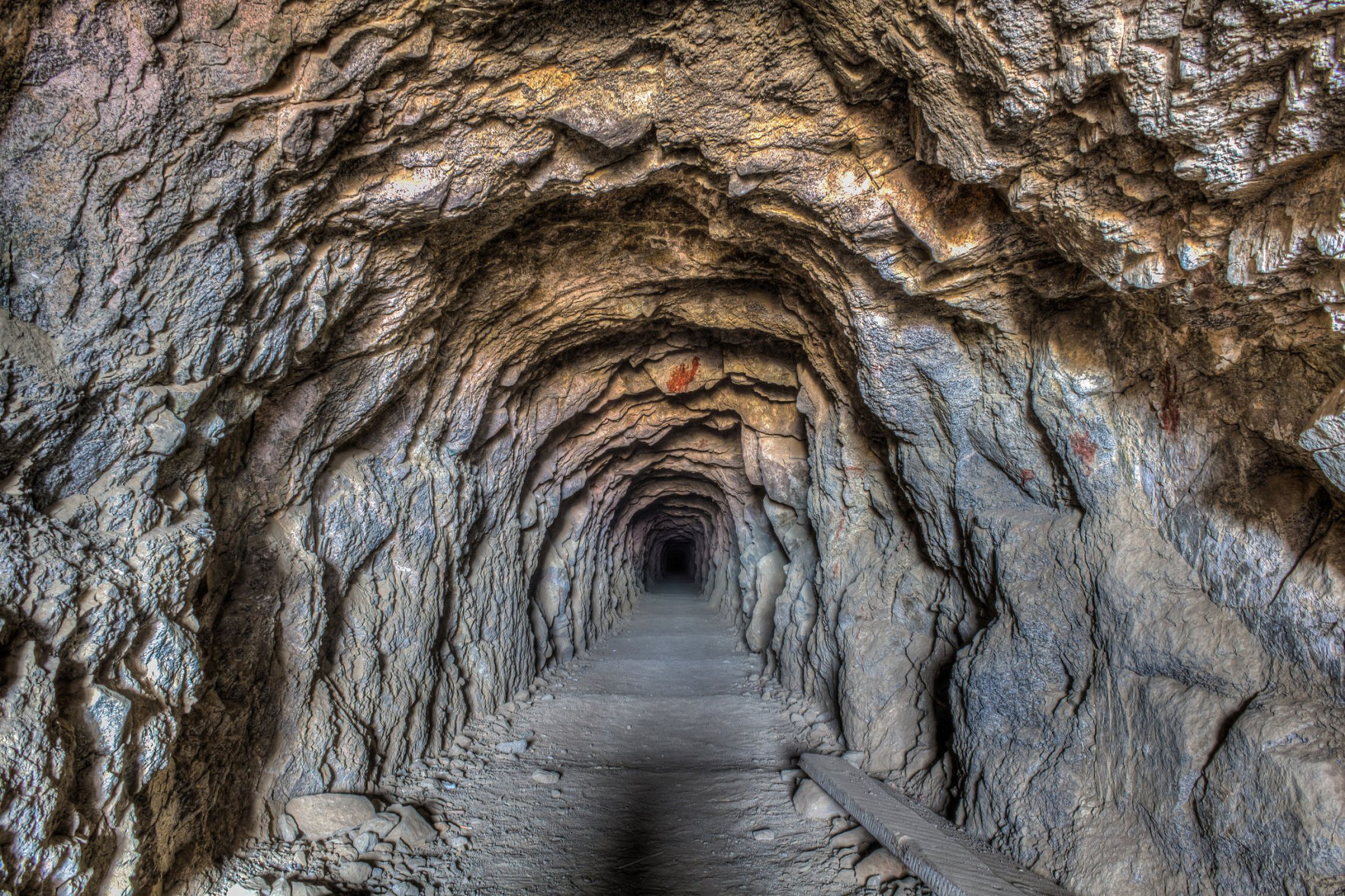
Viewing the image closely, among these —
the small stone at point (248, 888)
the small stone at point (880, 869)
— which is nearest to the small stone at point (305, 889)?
the small stone at point (248, 888)

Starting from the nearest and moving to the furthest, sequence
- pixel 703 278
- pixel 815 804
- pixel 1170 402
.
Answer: pixel 1170 402, pixel 815 804, pixel 703 278

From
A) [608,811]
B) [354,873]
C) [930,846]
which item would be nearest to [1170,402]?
[930,846]

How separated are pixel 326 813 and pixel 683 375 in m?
5.40

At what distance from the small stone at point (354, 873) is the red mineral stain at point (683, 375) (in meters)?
5.53

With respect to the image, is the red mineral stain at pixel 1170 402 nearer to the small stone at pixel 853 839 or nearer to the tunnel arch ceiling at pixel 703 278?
the tunnel arch ceiling at pixel 703 278

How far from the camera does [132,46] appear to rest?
2.55 metres

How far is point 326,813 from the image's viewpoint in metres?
4.30

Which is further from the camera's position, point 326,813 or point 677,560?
point 677,560

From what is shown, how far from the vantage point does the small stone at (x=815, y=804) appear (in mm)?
4922

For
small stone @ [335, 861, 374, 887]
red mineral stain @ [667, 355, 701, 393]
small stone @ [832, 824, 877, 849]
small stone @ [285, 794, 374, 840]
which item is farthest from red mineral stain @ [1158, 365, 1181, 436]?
small stone @ [285, 794, 374, 840]

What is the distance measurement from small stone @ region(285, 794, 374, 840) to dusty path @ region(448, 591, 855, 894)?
0.75 metres

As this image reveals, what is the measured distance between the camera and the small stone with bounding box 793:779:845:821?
4922 millimetres

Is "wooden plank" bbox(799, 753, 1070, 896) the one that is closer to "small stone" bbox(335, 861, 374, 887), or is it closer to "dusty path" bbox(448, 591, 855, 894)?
"dusty path" bbox(448, 591, 855, 894)

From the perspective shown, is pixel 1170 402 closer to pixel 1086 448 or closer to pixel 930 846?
pixel 1086 448
